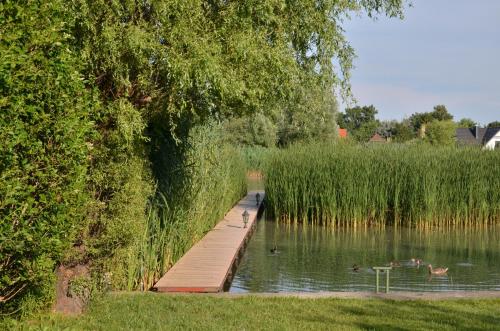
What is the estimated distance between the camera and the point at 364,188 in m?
17.0

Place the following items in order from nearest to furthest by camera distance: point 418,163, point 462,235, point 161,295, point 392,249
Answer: point 161,295 < point 392,249 < point 462,235 < point 418,163

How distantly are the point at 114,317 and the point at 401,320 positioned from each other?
112 inches

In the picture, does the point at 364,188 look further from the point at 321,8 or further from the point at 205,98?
the point at 205,98

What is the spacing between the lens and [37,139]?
5.31 metres

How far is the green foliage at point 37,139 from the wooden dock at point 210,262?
2960 mm

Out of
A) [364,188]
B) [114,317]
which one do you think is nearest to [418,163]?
[364,188]

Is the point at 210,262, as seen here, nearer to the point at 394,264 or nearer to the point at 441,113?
the point at 394,264

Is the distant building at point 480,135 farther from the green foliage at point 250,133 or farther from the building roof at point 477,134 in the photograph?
the green foliage at point 250,133

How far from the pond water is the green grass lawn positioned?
266cm

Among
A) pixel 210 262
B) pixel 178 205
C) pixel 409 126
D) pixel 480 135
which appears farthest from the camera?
pixel 409 126

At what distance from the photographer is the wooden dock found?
27.7ft

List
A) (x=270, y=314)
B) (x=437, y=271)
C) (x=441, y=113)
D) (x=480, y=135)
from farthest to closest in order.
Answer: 1. (x=441, y=113)
2. (x=480, y=135)
3. (x=437, y=271)
4. (x=270, y=314)

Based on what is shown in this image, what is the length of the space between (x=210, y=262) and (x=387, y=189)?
8.01 metres

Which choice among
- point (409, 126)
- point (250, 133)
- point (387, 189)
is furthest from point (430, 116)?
point (387, 189)
